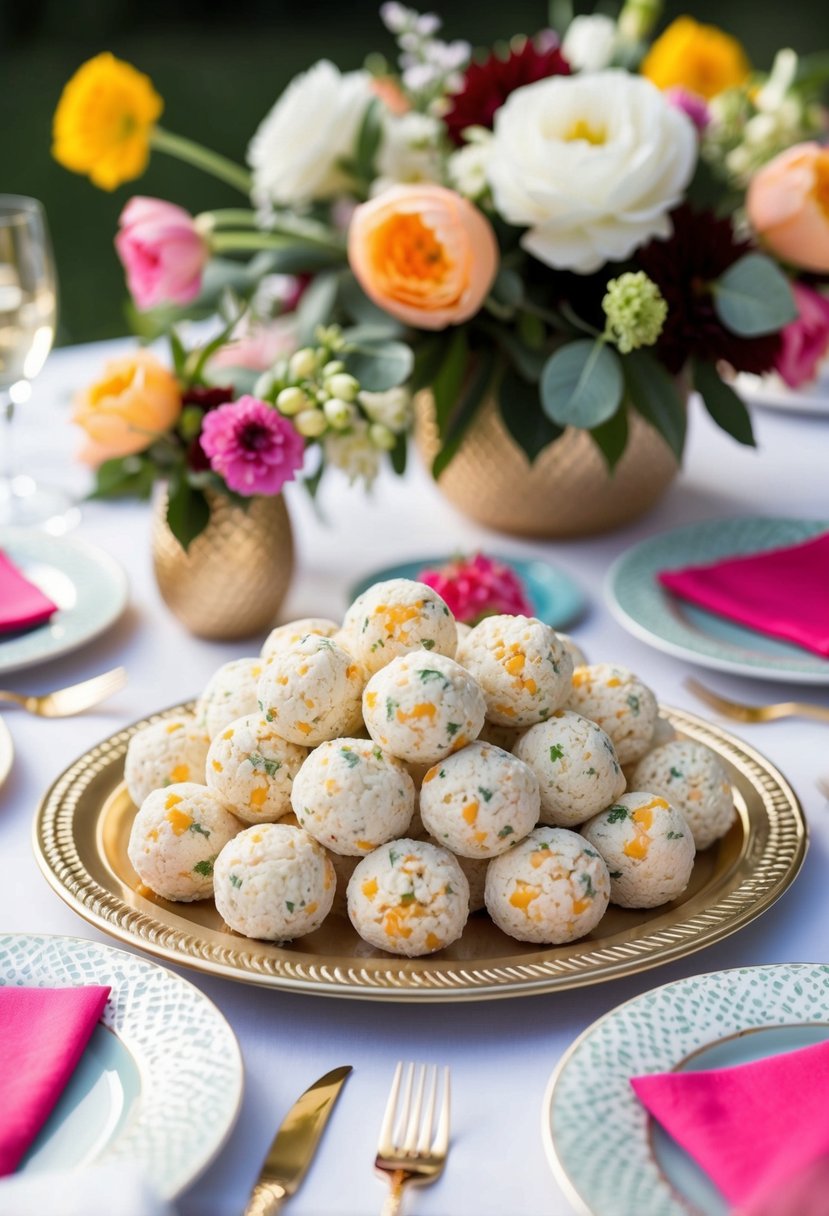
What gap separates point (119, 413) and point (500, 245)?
40 cm

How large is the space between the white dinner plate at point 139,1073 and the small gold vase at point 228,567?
46 centimetres

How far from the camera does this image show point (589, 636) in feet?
3.79

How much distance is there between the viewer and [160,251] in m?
1.30

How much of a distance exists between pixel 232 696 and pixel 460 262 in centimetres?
49

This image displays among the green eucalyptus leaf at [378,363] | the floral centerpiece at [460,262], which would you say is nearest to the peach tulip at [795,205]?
the floral centerpiece at [460,262]

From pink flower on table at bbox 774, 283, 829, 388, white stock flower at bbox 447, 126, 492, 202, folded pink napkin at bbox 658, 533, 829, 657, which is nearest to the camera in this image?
folded pink napkin at bbox 658, 533, 829, 657

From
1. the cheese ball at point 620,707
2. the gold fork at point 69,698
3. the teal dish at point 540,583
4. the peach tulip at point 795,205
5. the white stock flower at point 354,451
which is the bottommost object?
the gold fork at point 69,698

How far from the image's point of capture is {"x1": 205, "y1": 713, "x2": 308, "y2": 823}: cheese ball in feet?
2.42

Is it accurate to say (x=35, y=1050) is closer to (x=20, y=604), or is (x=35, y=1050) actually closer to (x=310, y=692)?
(x=310, y=692)

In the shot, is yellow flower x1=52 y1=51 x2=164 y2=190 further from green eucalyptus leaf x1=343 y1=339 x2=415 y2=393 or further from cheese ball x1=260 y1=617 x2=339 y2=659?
cheese ball x1=260 y1=617 x2=339 y2=659

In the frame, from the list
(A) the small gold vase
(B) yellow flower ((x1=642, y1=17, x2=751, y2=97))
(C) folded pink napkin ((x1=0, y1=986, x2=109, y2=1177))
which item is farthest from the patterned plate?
(B) yellow flower ((x1=642, y1=17, x2=751, y2=97))

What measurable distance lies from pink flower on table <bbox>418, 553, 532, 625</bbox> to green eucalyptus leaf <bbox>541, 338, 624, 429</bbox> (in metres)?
0.14

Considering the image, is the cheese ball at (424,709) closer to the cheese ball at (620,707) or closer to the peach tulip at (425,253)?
the cheese ball at (620,707)

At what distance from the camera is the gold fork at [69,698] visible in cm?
104
